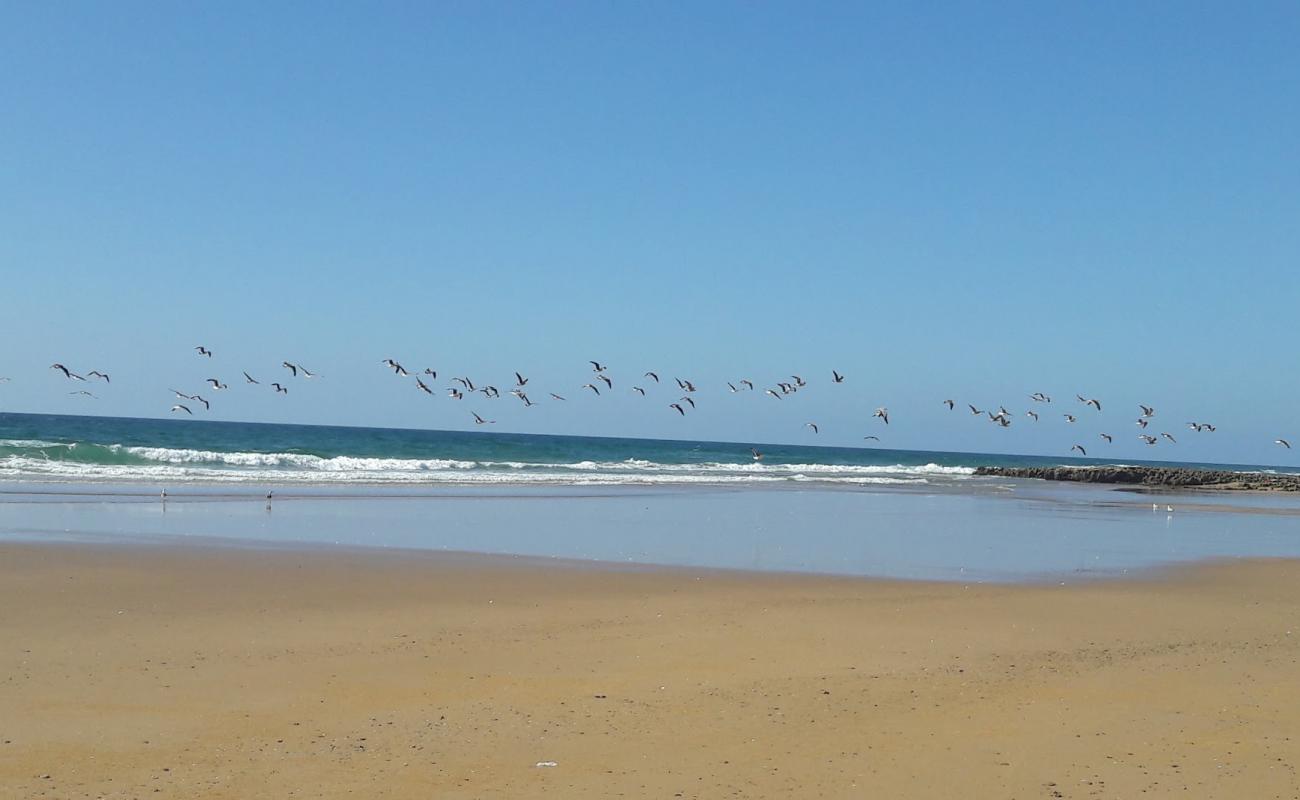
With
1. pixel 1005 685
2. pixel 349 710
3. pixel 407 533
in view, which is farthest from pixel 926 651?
pixel 407 533

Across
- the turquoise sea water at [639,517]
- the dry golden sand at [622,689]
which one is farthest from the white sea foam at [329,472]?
the dry golden sand at [622,689]

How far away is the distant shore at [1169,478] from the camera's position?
68.0 metres

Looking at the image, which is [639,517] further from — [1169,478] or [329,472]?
[1169,478]

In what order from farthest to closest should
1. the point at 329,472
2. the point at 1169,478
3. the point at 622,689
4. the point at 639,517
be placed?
the point at 1169,478 < the point at 329,472 < the point at 639,517 < the point at 622,689

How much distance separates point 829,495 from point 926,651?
3365 centimetres

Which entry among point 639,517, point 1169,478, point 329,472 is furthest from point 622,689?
point 1169,478

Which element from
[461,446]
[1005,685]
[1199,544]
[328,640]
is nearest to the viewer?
[1005,685]

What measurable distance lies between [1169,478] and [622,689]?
70535mm

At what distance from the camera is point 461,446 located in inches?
3794

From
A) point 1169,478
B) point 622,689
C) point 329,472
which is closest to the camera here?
point 622,689

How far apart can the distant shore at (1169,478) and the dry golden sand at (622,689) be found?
58.0 m

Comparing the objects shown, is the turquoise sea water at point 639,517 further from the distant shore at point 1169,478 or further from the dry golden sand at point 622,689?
the distant shore at point 1169,478

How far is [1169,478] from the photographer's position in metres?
72.1

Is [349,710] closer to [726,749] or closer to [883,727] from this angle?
[726,749]
